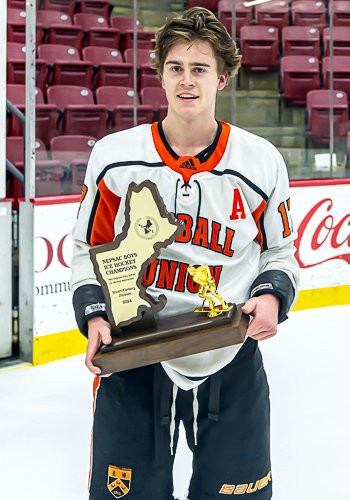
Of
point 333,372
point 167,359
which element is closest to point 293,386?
point 333,372

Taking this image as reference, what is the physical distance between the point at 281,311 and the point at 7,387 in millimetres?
2627

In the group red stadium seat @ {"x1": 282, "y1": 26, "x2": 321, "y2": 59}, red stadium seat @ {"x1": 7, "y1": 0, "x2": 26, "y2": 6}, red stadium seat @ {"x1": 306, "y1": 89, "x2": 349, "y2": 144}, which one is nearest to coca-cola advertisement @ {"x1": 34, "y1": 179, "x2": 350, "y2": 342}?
red stadium seat @ {"x1": 306, "y1": 89, "x2": 349, "y2": 144}

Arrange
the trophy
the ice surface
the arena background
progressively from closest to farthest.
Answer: the trophy → the ice surface → the arena background

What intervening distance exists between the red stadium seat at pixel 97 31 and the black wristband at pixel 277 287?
13.9 ft

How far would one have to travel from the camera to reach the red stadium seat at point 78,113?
4.62 metres

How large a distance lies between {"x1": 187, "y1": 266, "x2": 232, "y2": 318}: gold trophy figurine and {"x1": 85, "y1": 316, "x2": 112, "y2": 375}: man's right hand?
160 millimetres

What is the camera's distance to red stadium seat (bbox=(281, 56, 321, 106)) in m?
6.45

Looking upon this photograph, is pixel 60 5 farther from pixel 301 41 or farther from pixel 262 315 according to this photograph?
pixel 262 315

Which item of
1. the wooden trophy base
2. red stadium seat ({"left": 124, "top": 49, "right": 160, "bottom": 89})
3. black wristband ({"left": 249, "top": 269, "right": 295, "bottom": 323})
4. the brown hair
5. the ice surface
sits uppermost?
red stadium seat ({"left": 124, "top": 49, "right": 160, "bottom": 89})

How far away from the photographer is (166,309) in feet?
4.65

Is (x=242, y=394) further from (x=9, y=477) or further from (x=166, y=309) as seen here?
(x=9, y=477)

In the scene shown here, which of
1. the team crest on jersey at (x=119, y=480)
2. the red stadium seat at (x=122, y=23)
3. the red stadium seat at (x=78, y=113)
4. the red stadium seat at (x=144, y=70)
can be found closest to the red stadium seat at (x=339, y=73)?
the red stadium seat at (x=122, y=23)

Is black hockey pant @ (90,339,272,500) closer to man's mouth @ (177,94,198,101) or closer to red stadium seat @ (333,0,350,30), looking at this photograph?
man's mouth @ (177,94,198,101)

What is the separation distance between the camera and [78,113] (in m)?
4.77
